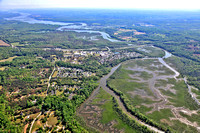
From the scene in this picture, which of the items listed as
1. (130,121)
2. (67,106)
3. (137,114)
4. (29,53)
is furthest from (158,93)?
(29,53)

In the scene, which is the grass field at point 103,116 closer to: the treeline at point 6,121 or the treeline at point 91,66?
the treeline at point 6,121

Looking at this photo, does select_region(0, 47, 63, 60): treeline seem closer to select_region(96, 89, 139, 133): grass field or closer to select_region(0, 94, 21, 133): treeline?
select_region(96, 89, 139, 133): grass field

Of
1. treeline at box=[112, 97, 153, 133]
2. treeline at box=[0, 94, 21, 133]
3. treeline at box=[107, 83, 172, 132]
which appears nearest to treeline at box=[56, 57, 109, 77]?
treeline at box=[107, 83, 172, 132]

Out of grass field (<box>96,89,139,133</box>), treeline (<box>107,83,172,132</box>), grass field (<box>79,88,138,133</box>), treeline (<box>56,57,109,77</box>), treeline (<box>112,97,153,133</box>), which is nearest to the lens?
treeline (<box>112,97,153,133</box>)

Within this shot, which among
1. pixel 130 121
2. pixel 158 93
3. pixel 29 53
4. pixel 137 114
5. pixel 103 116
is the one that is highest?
pixel 29 53

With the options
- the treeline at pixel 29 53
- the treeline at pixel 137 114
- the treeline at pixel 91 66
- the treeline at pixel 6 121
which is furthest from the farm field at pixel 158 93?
the treeline at pixel 29 53

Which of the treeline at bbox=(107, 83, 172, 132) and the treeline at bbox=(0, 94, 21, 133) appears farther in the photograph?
the treeline at bbox=(107, 83, 172, 132)

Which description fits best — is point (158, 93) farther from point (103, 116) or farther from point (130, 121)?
point (103, 116)

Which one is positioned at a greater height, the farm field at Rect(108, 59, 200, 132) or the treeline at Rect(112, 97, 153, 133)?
the farm field at Rect(108, 59, 200, 132)

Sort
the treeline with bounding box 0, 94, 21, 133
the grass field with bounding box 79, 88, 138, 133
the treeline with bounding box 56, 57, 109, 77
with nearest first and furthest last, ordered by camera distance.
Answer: the treeline with bounding box 0, 94, 21, 133 → the grass field with bounding box 79, 88, 138, 133 → the treeline with bounding box 56, 57, 109, 77
